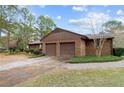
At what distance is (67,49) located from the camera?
51.3 ft

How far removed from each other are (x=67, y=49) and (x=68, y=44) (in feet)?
1.38

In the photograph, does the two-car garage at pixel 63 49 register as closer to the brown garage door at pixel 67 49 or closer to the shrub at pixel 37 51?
the brown garage door at pixel 67 49

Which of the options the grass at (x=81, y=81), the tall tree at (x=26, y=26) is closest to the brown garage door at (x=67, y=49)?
the tall tree at (x=26, y=26)

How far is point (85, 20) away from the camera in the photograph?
44.0ft

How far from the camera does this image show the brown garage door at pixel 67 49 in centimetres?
1536

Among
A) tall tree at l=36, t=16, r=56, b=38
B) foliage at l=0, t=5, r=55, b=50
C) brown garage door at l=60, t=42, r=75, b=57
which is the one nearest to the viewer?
tall tree at l=36, t=16, r=56, b=38

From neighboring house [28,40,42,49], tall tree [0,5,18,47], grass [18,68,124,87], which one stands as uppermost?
tall tree [0,5,18,47]

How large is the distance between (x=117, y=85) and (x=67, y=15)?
6.45 meters

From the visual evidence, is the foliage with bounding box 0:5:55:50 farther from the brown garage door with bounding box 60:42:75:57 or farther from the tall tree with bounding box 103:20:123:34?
the tall tree with bounding box 103:20:123:34

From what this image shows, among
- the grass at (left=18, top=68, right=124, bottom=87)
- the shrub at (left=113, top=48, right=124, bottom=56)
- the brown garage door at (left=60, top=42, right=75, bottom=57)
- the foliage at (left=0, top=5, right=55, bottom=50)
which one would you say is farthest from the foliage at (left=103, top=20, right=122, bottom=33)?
the grass at (left=18, top=68, right=124, bottom=87)

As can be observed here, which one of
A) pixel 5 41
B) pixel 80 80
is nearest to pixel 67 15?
pixel 80 80

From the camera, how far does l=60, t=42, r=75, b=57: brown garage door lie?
50.4 ft

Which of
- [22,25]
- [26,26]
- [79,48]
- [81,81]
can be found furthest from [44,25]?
[81,81]

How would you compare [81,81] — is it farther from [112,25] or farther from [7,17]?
[112,25]
